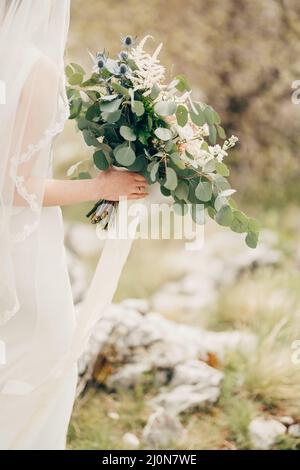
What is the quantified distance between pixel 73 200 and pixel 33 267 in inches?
9.6

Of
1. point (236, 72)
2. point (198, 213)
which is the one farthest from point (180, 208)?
point (236, 72)

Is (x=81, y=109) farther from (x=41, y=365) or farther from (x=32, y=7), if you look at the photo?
(x=41, y=365)

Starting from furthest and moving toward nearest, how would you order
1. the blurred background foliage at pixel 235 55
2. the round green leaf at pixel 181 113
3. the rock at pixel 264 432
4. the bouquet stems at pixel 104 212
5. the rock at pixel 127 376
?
the blurred background foliage at pixel 235 55 → the rock at pixel 127 376 → the rock at pixel 264 432 → the bouquet stems at pixel 104 212 → the round green leaf at pixel 181 113

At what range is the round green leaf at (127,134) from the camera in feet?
7.18

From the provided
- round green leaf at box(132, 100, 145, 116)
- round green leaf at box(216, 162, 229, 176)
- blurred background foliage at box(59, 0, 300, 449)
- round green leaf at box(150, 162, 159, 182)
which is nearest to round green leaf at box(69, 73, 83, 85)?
round green leaf at box(132, 100, 145, 116)

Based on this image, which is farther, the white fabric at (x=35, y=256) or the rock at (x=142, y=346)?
the rock at (x=142, y=346)

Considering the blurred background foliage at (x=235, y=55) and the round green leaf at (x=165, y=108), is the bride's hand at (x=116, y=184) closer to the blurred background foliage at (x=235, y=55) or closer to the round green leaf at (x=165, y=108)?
the round green leaf at (x=165, y=108)

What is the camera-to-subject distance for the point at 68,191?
2.25 m

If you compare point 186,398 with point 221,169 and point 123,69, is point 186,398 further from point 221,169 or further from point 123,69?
point 123,69

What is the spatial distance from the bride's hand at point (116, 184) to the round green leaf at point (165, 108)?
0.76 ft

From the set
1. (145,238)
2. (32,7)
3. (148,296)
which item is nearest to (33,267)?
(32,7)

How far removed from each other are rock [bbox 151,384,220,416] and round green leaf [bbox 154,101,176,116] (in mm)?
1743

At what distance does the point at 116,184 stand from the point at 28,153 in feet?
1.02

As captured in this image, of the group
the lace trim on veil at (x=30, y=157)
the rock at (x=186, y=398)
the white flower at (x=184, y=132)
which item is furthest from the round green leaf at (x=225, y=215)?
the rock at (x=186, y=398)
